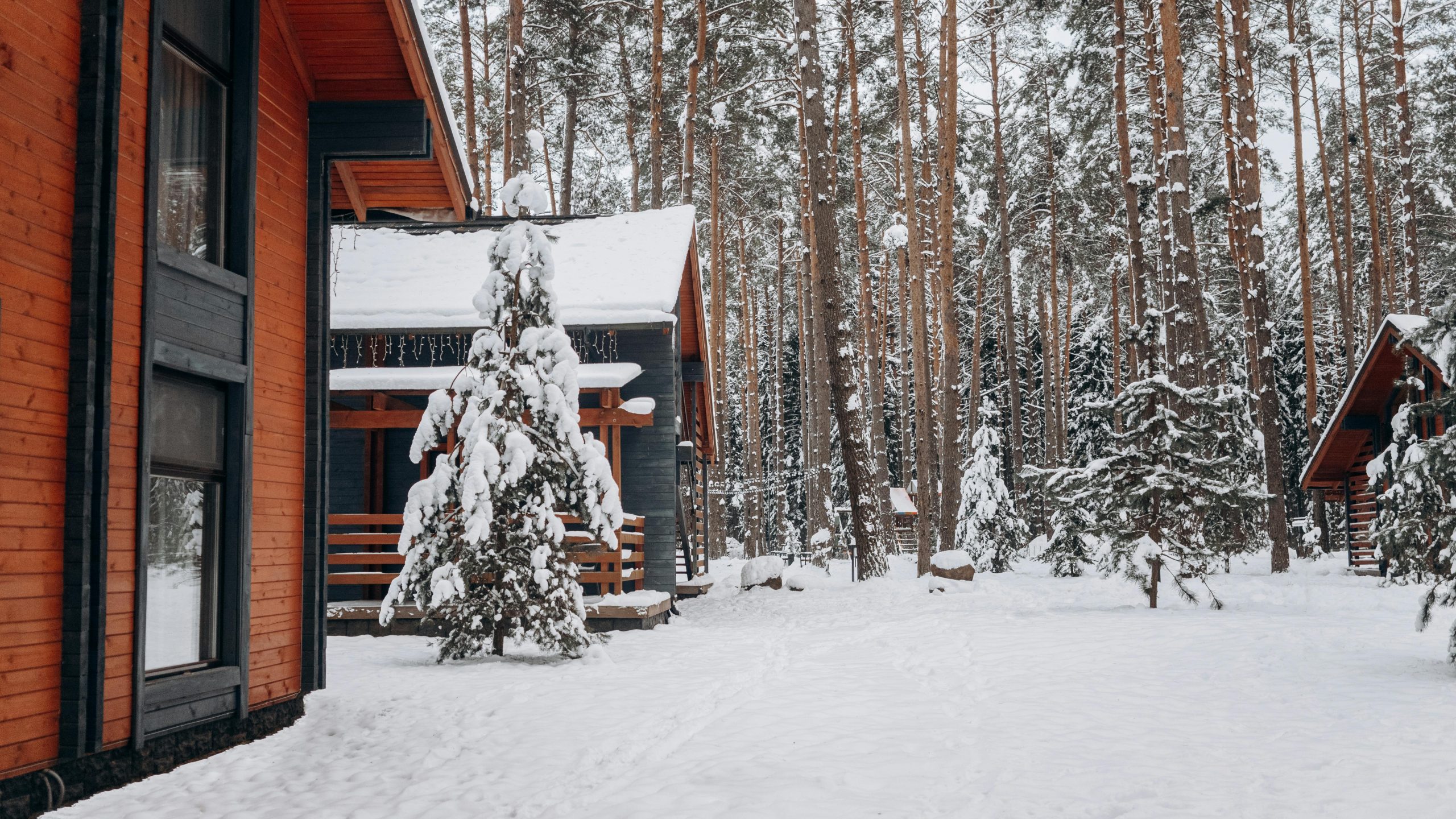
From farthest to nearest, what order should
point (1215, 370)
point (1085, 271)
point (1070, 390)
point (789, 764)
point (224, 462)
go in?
point (1070, 390) → point (1085, 271) → point (1215, 370) → point (224, 462) → point (789, 764)

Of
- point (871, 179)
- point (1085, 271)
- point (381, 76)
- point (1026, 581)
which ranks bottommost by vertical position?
point (1026, 581)

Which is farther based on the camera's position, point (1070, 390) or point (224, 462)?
point (1070, 390)

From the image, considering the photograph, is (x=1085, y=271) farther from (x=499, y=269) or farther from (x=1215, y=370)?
(x=499, y=269)

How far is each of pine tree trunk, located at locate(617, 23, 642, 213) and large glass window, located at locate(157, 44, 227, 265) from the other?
18.2m

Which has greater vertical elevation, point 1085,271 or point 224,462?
point 1085,271

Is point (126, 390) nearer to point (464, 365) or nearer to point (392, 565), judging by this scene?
point (464, 365)

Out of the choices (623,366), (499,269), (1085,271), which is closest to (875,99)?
(1085,271)

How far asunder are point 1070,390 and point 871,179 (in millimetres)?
19984

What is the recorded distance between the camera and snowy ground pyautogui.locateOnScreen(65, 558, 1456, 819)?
516 centimetres

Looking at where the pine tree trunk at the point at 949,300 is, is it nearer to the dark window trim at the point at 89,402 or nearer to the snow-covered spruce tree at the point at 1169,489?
the snow-covered spruce tree at the point at 1169,489

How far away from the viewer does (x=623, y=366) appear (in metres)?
14.9

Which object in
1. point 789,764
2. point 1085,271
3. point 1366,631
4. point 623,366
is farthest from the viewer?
point 1085,271

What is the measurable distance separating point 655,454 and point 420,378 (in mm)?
3615

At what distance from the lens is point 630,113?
2769cm
